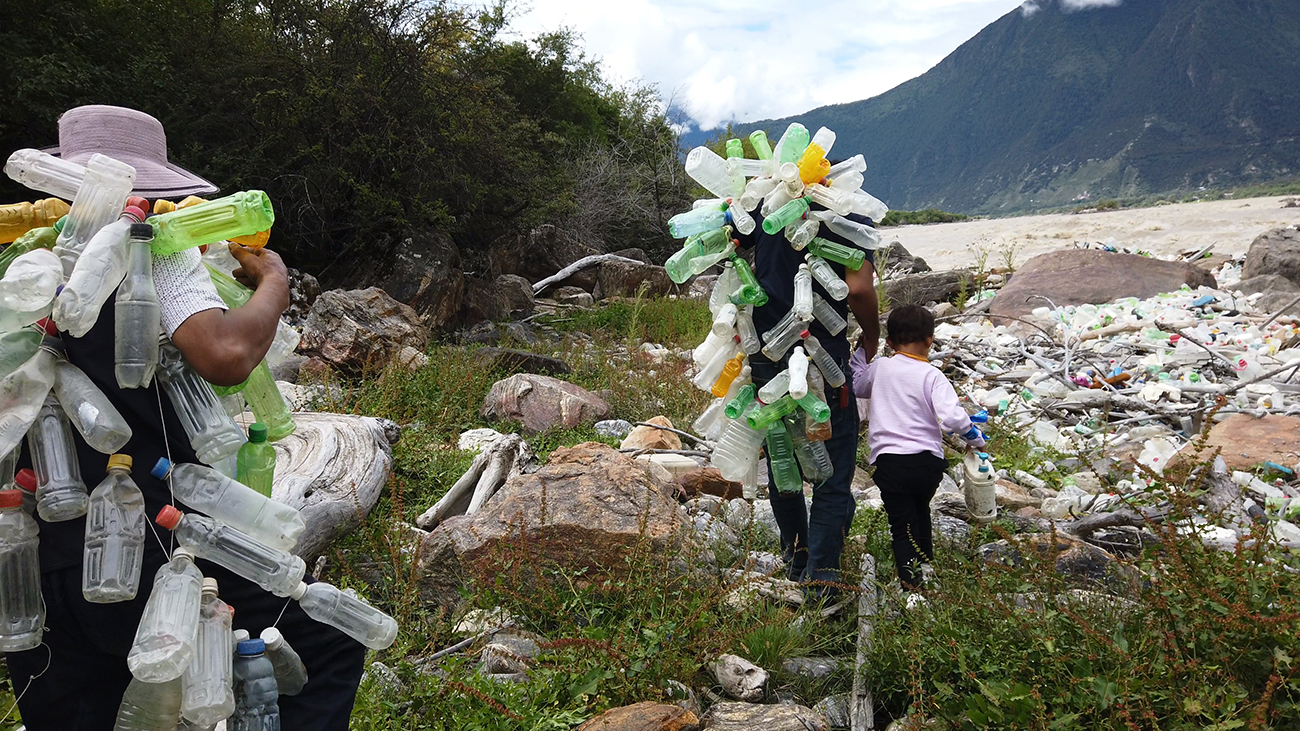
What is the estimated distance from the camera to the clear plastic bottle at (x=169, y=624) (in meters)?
1.70

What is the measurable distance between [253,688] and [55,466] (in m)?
0.63

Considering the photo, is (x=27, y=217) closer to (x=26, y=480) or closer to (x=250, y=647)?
(x=26, y=480)

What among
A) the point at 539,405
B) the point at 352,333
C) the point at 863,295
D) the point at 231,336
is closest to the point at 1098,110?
the point at 352,333

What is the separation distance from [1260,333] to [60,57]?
13608 mm

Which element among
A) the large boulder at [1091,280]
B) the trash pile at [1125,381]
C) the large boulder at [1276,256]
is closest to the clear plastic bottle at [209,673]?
the trash pile at [1125,381]

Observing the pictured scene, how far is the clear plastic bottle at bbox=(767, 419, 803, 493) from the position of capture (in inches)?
139

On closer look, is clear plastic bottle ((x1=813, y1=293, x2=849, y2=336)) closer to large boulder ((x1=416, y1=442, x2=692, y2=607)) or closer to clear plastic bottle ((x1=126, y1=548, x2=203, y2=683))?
large boulder ((x1=416, y1=442, x2=692, y2=607))

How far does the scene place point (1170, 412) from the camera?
6656 millimetres

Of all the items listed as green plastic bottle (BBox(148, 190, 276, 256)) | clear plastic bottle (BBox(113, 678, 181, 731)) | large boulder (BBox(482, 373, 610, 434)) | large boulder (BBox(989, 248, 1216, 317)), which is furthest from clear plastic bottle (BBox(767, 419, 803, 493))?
large boulder (BBox(989, 248, 1216, 317))

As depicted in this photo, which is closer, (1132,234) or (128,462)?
(128,462)

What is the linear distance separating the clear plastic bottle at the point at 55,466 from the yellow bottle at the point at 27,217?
18.7 inches

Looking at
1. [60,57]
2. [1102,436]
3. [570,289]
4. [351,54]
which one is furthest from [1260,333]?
[60,57]

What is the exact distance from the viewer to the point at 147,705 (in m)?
1.82

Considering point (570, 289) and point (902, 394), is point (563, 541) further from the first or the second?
point (570, 289)
